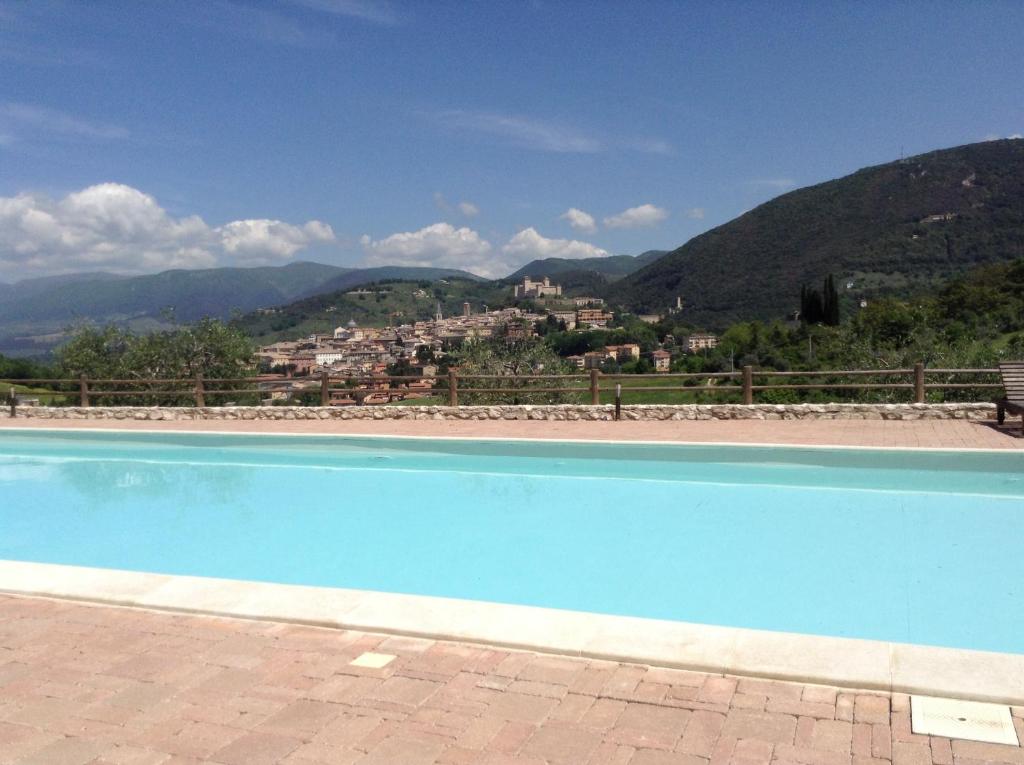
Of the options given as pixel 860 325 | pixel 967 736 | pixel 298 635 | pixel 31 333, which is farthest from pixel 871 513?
pixel 31 333

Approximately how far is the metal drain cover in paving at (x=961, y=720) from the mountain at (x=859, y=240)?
178 feet

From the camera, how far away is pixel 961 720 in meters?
2.71

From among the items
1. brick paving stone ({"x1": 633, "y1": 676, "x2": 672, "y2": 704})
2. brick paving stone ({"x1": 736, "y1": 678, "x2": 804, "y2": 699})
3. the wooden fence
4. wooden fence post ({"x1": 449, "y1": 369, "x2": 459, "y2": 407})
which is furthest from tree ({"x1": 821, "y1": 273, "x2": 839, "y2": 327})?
brick paving stone ({"x1": 633, "y1": 676, "x2": 672, "y2": 704})

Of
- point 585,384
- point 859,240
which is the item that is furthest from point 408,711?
point 859,240

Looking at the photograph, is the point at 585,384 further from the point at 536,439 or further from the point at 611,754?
the point at 611,754

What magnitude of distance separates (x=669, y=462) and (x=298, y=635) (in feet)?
21.1

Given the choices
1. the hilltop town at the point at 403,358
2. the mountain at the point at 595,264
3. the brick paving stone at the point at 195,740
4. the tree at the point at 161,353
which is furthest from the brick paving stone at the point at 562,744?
the mountain at the point at 595,264

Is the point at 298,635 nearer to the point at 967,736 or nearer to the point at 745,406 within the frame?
the point at 967,736

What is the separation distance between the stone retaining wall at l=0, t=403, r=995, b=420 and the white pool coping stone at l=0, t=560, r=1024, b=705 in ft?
29.6

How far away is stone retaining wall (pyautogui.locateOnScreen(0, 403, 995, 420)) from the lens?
1163 cm

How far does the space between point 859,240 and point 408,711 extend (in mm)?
65896

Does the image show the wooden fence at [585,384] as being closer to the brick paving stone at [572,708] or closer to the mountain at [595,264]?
the brick paving stone at [572,708]

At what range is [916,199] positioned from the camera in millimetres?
63594

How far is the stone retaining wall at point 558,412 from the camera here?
1163 centimetres
